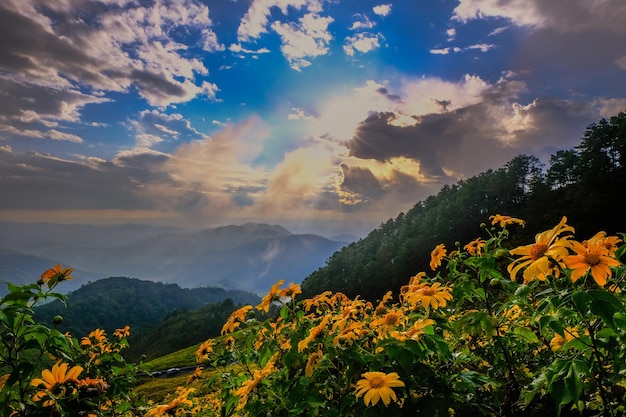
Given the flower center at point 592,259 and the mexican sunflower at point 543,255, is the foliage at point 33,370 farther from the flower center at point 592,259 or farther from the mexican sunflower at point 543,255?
the flower center at point 592,259

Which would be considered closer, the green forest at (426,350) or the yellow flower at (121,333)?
the green forest at (426,350)

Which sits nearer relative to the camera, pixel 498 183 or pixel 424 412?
pixel 424 412

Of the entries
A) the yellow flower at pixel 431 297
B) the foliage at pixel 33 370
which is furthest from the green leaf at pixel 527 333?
the foliage at pixel 33 370

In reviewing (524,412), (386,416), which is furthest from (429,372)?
(524,412)

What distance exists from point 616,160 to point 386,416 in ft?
187

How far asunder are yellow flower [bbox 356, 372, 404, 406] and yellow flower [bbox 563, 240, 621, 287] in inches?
37.9

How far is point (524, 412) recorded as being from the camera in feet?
8.79

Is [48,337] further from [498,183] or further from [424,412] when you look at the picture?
[498,183]

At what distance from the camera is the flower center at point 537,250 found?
202 centimetres

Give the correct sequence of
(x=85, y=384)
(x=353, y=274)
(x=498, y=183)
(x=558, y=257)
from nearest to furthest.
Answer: (x=558, y=257)
(x=85, y=384)
(x=498, y=183)
(x=353, y=274)

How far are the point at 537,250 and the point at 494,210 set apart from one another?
6379cm

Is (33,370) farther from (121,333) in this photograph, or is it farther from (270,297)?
(121,333)

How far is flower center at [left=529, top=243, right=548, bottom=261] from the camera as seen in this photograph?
6.63ft

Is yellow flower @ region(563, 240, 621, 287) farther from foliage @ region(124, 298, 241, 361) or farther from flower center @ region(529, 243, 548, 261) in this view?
foliage @ region(124, 298, 241, 361)
